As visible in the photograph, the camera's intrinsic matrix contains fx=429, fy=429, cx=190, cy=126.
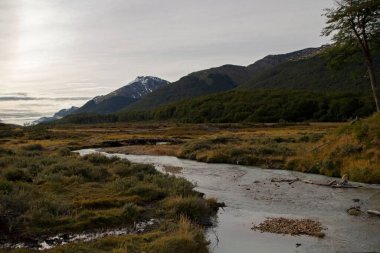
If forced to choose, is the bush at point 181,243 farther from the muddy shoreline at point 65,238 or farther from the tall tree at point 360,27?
the tall tree at point 360,27

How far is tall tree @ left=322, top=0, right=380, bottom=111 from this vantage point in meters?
42.5

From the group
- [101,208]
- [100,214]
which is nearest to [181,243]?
[100,214]

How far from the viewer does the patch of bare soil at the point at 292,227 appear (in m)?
20.4

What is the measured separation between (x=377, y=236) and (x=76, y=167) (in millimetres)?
24095

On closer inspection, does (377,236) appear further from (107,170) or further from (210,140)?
(210,140)

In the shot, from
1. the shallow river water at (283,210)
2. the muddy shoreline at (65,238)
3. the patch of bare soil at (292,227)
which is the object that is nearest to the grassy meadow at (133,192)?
the muddy shoreline at (65,238)

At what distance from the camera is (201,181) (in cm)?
3681

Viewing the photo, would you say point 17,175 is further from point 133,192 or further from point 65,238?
point 65,238

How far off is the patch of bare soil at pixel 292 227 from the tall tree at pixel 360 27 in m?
25.7

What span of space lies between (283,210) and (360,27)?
2619cm

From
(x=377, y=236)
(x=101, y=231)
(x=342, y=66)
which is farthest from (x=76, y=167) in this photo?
(x=342, y=66)

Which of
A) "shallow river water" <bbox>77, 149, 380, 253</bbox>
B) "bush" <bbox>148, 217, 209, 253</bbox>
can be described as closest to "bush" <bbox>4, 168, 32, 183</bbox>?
"shallow river water" <bbox>77, 149, 380, 253</bbox>

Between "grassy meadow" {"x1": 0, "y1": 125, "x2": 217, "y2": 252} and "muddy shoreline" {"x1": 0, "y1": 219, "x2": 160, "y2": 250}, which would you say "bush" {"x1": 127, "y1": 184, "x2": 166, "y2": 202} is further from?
"muddy shoreline" {"x1": 0, "y1": 219, "x2": 160, "y2": 250}

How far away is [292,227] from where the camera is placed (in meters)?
21.2
